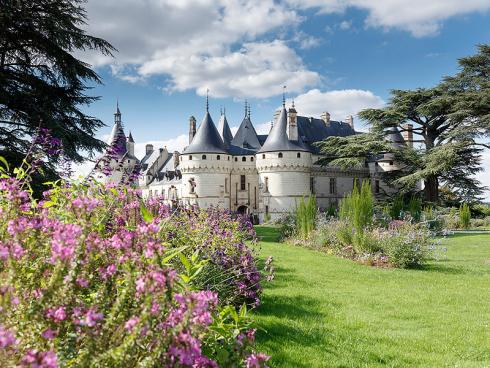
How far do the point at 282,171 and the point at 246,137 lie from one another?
610 cm

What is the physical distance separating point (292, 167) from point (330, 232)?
20239mm

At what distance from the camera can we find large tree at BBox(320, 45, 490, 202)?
2520cm

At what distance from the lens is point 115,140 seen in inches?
203

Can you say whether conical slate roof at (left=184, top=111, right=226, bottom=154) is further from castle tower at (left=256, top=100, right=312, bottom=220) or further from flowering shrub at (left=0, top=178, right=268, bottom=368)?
flowering shrub at (left=0, top=178, right=268, bottom=368)

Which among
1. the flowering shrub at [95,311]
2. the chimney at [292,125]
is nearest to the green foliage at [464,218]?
the chimney at [292,125]

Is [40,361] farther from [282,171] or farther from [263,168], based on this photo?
[263,168]

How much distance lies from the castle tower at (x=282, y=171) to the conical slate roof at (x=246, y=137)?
306 cm

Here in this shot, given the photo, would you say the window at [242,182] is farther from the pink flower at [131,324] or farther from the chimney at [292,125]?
the pink flower at [131,324]

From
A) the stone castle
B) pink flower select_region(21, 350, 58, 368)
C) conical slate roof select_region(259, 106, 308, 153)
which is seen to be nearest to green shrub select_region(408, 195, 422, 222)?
the stone castle

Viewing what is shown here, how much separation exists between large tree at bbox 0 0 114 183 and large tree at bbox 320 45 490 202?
19.6 m

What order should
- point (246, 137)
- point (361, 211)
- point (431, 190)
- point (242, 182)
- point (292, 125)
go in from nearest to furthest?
point (361, 211) → point (431, 190) → point (292, 125) → point (242, 182) → point (246, 137)

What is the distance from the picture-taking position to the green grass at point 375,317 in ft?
15.4

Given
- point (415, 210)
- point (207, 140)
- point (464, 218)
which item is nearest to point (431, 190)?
point (464, 218)

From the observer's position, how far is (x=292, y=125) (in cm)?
3516
